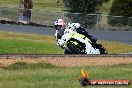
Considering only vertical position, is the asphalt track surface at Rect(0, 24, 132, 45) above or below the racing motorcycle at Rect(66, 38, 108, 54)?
below

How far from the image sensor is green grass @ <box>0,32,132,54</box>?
77.9 ft

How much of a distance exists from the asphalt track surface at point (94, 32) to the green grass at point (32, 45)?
2.90 metres

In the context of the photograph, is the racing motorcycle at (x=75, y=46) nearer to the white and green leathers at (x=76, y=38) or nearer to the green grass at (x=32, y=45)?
the white and green leathers at (x=76, y=38)

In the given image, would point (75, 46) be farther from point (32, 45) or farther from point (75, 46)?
point (32, 45)

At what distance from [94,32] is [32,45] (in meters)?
11.2

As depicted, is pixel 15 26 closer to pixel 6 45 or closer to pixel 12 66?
pixel 6 45

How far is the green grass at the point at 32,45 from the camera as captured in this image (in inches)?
935

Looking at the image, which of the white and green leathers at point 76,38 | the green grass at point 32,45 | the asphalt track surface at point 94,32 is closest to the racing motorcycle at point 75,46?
the white and green leathers at point 76,38

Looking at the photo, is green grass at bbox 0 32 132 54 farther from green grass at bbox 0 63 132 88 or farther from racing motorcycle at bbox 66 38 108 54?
green grass at bbox 0 63 132 88

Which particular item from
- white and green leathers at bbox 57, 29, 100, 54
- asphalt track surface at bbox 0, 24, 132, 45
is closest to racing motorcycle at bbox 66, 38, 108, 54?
white and green leathers at bbox 57, 29, 100, 54

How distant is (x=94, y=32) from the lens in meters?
36.6

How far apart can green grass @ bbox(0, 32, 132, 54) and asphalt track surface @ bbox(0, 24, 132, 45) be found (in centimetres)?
290

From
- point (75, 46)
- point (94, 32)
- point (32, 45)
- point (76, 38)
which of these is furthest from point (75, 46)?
point (94, 32)

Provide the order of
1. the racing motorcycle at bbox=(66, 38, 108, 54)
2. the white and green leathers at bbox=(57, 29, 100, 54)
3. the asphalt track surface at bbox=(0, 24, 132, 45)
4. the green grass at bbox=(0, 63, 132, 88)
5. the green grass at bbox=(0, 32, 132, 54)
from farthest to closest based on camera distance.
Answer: the asphalt track surface at bbox=(0, 24, 132, 45) → the green grass at bbox=(0, 32, 132, 54) → the racing motorcycle at bbox=(66, 38, 108, 54) → the white and green leathers at bbox=(57, 29, 100, 54) → the green grass at bbox=(0, 63, 132, 88)
